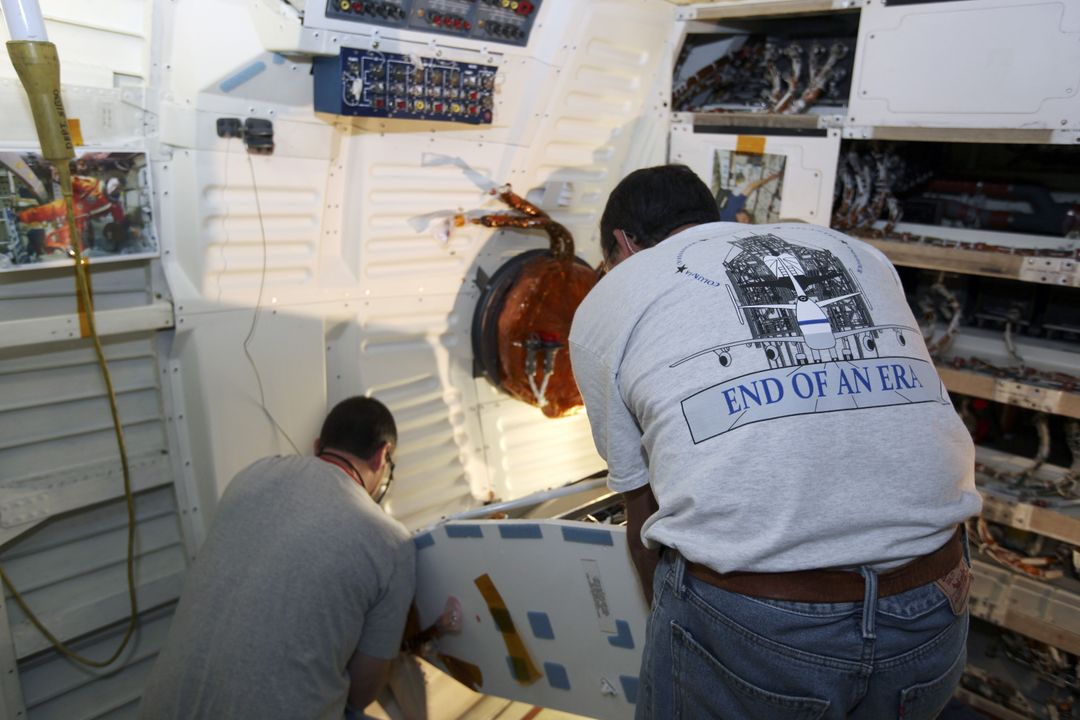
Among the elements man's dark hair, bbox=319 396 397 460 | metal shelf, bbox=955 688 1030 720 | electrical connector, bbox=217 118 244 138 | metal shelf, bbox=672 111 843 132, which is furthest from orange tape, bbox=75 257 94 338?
metal shelf, bbox=955 688 1030 720

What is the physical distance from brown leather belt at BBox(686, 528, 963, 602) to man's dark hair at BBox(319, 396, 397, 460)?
1.22 meters

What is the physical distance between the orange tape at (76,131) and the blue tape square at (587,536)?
166cm

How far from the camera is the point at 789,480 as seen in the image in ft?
4.87

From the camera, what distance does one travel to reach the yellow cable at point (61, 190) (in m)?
1.98

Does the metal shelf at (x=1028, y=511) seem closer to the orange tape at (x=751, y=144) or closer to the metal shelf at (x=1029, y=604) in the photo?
the metal shelf at (x=1029, y=604)

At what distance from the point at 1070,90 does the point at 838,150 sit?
29.7 inches

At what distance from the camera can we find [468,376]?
3424mm

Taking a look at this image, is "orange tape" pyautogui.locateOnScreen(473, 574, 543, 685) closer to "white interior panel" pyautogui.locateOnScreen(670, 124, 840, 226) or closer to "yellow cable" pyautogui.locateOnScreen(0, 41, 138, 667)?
"yellow cable" pyautogui.locateOnScreen(0, 41, 138, 667)

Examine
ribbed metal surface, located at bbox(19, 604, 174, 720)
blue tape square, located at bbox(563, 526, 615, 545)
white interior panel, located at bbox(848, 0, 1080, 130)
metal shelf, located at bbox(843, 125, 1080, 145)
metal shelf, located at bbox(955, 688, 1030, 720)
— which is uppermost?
white interior panel, located at bbox(848, 0, 1080, 130)

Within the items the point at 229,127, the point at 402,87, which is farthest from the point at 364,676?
the point at 402,87

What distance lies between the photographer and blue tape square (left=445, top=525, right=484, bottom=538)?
228 cm

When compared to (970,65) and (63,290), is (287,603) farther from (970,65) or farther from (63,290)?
(970,65)

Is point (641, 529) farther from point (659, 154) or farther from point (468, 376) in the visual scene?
point (659, 154)

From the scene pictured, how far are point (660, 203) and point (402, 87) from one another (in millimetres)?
1131
